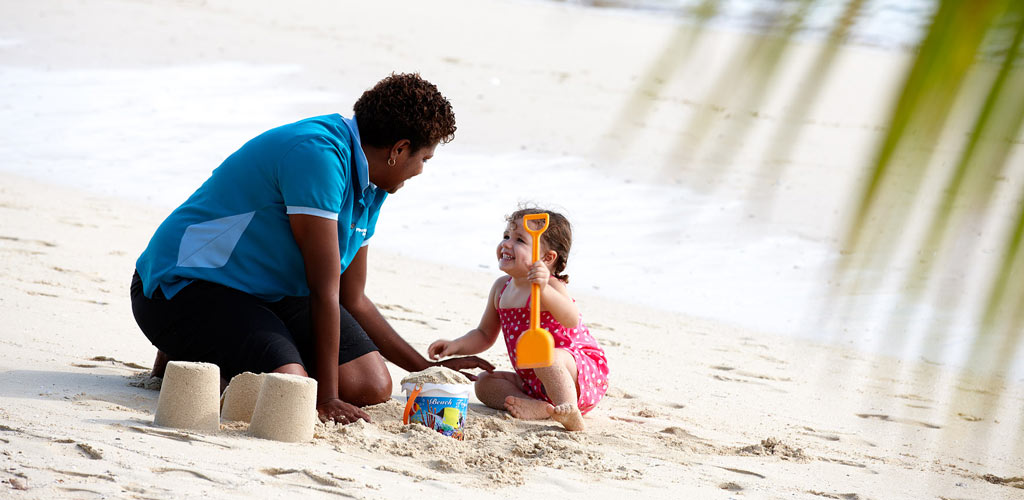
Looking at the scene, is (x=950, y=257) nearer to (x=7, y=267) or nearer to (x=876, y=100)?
(x=876, y=100)

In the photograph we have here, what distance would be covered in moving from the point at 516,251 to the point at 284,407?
1.07 meters

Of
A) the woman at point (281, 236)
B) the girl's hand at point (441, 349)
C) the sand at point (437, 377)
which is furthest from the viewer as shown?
the girl's hand at point (441, 349)

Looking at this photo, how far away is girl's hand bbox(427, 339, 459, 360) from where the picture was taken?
3.57 meters

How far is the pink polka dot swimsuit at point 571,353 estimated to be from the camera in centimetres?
348

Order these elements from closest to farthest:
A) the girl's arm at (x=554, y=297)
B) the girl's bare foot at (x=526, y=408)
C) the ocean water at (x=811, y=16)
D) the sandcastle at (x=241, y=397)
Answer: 1. the ocean water at (x=811, y=16)
2. the sandcastle at (x=241, y=397)
3. the girl's arm at (x=554, y=297)
4. the girl's bare foot at (x=526, y=408)

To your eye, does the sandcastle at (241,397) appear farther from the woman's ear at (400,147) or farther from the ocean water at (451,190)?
the ocean water at (451,190)

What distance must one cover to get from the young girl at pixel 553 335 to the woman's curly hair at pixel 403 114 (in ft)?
1.79

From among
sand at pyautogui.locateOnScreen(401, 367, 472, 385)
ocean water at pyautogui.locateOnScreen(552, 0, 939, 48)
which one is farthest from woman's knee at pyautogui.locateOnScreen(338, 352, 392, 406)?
ocean water at pyautogui.locateOnScreen(552, 0, 939, 48)

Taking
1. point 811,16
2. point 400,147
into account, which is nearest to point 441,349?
point 400,147

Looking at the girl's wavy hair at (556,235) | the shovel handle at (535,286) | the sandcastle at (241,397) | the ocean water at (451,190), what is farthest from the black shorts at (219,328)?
the ocean water at (451,190)

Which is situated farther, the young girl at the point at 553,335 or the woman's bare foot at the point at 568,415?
the young girl at the point at 553,335

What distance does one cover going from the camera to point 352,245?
3.33m

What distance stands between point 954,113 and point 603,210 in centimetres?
814

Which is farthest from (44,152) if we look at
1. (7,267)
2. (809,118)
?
(809,118)
